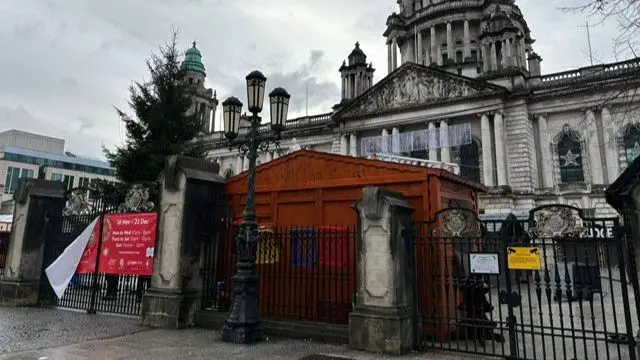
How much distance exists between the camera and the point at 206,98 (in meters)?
56.6

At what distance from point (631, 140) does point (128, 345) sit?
116 feet

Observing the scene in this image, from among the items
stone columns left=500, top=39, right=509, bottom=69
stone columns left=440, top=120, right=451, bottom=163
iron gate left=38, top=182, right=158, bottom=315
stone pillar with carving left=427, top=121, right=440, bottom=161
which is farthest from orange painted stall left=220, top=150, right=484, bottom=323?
stone columns left=500, top=39, right=509, bottom=69

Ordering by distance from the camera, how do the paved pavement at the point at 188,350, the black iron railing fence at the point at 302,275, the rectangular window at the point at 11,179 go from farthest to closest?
the rectangular window at the point at 11,179 < the black iron railing fence at the point at 302,275 < the paved pavement at the point at 188,350

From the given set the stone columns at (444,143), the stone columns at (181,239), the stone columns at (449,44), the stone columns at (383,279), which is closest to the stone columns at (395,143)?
the stone columns at (444,143)

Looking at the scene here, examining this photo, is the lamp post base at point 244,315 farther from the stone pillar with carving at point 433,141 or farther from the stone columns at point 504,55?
the stone columns at point 504,55

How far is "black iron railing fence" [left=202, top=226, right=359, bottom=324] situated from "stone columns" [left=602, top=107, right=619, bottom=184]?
29591 millimetres

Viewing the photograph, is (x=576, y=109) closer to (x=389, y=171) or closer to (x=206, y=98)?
(x=389, y=171)

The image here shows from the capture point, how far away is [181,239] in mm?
9680

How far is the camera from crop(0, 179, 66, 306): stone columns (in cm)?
1190

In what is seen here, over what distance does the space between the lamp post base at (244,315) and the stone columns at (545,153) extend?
30743mm

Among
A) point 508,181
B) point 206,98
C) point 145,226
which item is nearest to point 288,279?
point 145,226

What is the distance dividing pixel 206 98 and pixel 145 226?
4843 centimetres

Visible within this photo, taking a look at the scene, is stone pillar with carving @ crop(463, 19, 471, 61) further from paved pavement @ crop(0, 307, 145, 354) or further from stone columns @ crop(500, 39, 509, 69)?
paved pavement @ crop(0, 307, 145, 354)

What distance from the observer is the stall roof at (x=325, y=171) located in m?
8.97
